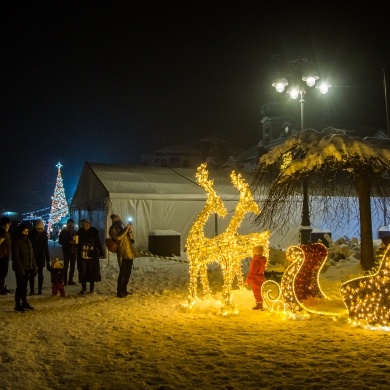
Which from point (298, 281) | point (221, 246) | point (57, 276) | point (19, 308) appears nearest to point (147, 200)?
point (57, 276)

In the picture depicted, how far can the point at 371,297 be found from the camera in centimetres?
636

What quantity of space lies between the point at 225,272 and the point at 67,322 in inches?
114

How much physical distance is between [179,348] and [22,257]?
428 cm

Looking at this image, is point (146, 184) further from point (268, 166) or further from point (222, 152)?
point (222, 152)

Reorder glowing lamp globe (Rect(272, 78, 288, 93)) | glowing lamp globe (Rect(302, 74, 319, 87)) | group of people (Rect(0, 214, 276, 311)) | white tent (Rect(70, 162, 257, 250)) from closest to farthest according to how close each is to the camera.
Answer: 1. group of people (Rect(0, 214, 276, 311))
2. glowing lamp globe (Rect(302, 74, 319, 87))
3. glowing lamp globe (Rect(272, 78, 288, 93))
4. white tent (Rect(70, 162, 257, 250))

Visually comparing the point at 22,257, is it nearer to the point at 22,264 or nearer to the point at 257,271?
the point at 22,264

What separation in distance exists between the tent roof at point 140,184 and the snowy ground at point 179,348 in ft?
34.0

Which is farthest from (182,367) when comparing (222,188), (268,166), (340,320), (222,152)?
(222,152)

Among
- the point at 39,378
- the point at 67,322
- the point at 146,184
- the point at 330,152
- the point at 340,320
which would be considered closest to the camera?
the point at 39,378

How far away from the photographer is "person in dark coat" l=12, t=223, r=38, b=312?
321 inches

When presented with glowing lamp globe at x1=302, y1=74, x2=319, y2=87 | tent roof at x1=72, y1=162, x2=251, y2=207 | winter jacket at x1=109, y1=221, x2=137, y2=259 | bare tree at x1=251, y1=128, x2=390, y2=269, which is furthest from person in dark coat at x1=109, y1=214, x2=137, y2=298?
tent roof at x1=72, y1=162, x2=251, y2=207

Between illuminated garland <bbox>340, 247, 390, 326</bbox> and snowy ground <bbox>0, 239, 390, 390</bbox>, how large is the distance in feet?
0.69

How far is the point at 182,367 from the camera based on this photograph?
4.91m

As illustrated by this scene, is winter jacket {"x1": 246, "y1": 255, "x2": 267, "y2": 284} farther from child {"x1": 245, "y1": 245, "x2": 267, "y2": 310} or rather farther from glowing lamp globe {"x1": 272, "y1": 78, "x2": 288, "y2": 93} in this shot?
glowing lamp globe {"x1": 272, "y1": 78, "x2": 288, "y2": 93}
